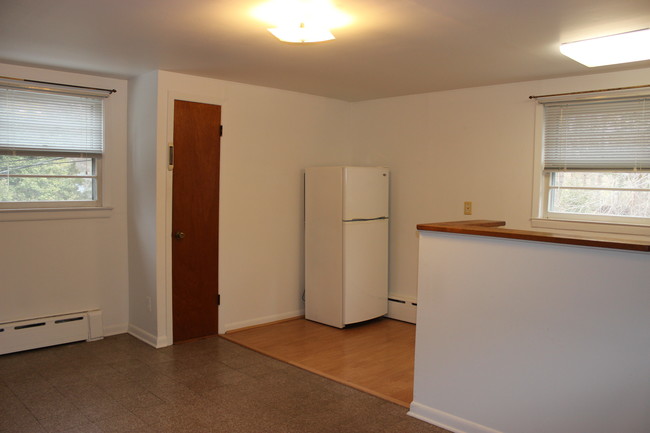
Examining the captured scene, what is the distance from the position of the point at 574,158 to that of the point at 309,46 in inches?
88.6

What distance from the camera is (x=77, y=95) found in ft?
13.8

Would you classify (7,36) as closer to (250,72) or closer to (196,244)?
(250,72)

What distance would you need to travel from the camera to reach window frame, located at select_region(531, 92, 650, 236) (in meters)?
3.77

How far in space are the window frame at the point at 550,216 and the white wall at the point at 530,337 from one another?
1.71 metres

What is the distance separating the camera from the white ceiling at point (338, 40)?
8.32ft

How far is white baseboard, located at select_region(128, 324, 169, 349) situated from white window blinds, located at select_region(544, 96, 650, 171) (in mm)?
3403

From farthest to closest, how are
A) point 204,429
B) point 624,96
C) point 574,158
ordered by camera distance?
point 574,158
point 624,96
point 204,429

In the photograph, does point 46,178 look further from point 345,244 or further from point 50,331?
point 345,244

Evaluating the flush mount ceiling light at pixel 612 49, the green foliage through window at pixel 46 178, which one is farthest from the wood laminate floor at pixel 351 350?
the flush mount ceiling light at pixel 612 49

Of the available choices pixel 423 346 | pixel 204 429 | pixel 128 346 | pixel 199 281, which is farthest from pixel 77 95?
pixel 423 346

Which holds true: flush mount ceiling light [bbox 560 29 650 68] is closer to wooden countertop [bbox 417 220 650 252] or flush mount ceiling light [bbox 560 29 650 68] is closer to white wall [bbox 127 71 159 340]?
wooden countertop [bbox 417 220 650 252]

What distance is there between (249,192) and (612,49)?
9.80ft

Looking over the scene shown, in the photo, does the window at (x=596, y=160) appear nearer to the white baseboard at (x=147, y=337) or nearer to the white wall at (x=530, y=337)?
the white wall at (x=530, y=337)

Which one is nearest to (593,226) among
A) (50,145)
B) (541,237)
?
(541,237)
